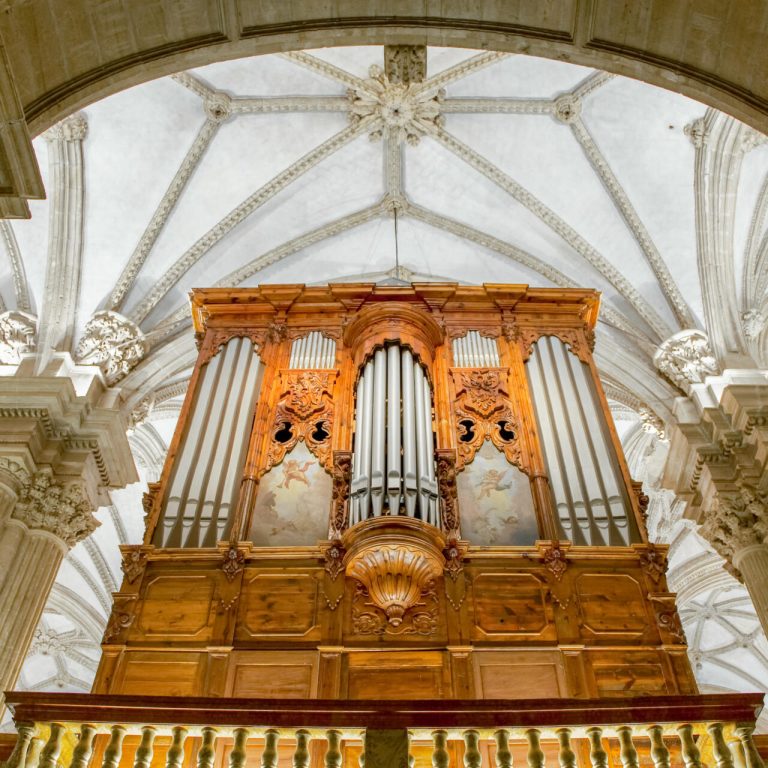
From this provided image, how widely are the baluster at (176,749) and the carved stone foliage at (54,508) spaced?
3.91 metres

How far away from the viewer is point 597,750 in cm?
432

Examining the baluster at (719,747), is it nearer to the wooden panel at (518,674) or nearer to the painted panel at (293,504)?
the wooden panel at (518,674)

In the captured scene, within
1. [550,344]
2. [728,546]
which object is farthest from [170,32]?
[728,546]

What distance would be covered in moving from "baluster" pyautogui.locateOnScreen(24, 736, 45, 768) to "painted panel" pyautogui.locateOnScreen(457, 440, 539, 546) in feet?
11.3

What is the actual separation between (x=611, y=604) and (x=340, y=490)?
7.18ft

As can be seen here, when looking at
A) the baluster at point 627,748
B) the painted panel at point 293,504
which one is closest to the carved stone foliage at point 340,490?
the painted panel at point 293,504

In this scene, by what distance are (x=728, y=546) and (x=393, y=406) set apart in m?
3.30

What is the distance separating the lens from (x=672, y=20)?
15.7ft

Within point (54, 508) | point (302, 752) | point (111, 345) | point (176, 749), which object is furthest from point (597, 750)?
point (111, 345)

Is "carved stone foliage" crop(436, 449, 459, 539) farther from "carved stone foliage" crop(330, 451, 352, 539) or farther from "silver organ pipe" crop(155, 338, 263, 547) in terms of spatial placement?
"silver organ pipe" crop(155, 338, 263, 547)

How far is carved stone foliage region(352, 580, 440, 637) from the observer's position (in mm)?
6219

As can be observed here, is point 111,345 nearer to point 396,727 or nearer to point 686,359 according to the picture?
point 686,359

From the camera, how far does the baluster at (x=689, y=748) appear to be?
4.25 metres

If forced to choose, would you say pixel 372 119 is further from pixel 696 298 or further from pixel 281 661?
pixel 281 661
